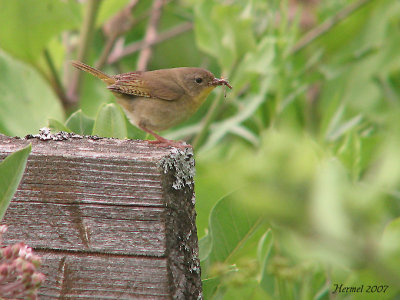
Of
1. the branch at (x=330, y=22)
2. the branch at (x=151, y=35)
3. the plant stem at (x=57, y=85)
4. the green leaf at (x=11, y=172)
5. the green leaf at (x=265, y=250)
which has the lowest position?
the green leaf at (x=265, y=250)

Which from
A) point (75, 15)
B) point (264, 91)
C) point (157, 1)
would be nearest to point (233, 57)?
point (264, 91)

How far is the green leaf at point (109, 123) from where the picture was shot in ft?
8.88

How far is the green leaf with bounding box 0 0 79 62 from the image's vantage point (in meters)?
4.33

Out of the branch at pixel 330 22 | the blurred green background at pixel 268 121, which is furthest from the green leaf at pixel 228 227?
the branch at pixel 330 22

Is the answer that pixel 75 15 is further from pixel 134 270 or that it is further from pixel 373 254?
pixel 373 254

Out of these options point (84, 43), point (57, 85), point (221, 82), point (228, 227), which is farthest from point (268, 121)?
point (228, 227)

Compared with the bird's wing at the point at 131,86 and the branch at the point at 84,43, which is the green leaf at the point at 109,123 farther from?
the branch at the point at 84,43

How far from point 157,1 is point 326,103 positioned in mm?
1707

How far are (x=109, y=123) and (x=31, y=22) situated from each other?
190 cm

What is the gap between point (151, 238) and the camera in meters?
1.99

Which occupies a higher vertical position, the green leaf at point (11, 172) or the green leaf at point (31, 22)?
the green leaf at point (31, 22)

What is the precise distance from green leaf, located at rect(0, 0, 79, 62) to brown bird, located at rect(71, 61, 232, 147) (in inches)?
10.5

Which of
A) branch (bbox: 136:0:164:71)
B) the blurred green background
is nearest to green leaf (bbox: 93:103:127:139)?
the blurred green background

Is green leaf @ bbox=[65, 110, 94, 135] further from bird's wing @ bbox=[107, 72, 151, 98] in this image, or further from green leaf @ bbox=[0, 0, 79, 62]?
green leaf @ bbox=[0, 0, 79, 62]
